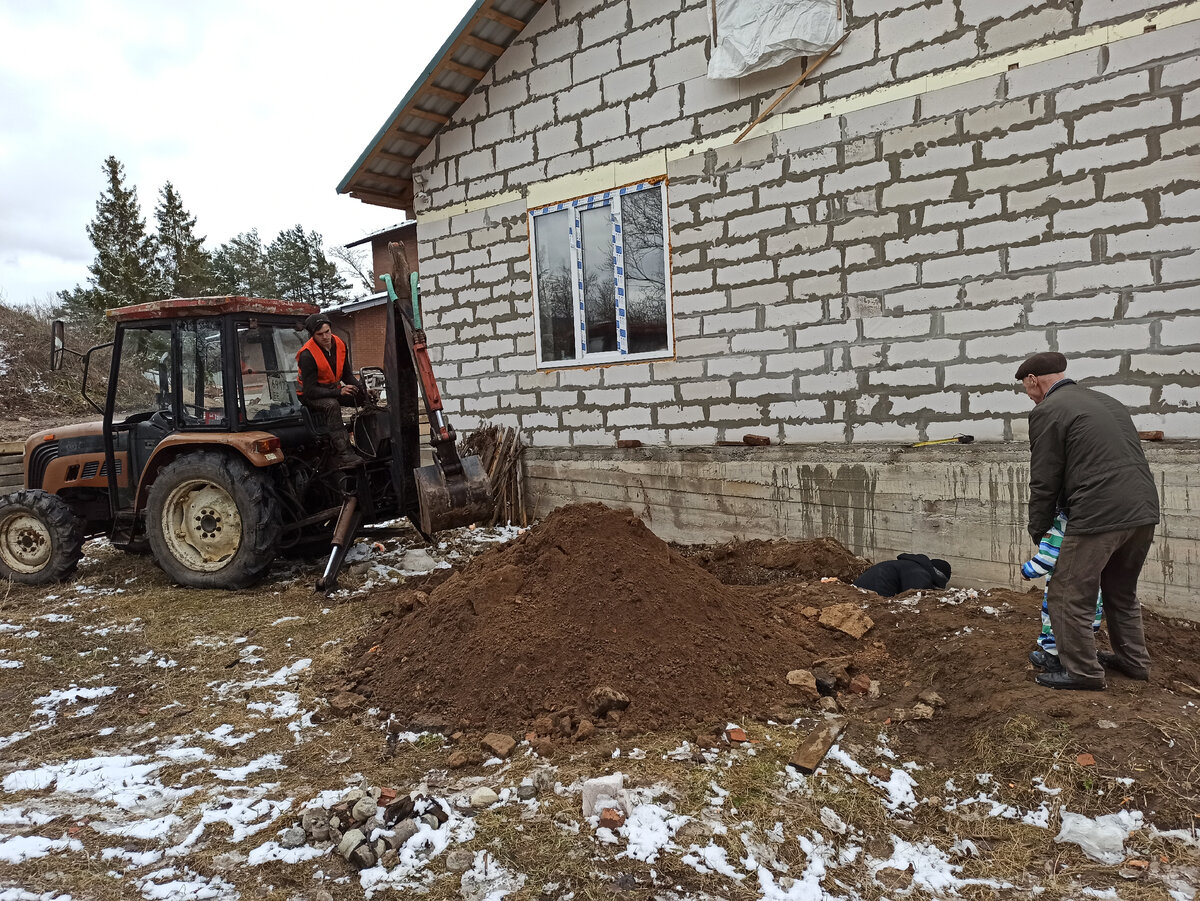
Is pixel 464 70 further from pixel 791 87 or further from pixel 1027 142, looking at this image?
pixel 1027 142

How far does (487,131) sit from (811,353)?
4750mm

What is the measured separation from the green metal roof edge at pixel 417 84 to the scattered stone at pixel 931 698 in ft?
24.0

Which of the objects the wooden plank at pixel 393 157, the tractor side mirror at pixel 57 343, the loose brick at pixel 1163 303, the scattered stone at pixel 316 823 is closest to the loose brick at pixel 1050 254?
the loose brick at pixel 1163 303

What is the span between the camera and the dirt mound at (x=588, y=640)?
393 centimetres

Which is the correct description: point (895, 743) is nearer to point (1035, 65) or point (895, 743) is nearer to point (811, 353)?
point (811, 353)

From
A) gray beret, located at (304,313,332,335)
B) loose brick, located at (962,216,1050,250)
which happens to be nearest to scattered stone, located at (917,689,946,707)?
loose brick, located at (962,216,1050,250)

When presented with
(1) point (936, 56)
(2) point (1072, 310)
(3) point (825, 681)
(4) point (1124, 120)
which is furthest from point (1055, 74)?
(3) point (825, 681)

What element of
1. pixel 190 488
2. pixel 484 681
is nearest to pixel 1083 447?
pixel 484 681

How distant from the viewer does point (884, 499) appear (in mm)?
5949

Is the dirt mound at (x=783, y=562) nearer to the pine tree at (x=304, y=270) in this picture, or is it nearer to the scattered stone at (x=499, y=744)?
the scattered stone at (x=499, y=744)

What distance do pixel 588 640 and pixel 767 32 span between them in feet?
17.4

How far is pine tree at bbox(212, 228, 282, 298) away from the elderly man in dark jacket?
38.6 m

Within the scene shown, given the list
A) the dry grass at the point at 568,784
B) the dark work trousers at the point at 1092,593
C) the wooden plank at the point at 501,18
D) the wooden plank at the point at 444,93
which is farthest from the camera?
the wooden plank at the point at 444,93

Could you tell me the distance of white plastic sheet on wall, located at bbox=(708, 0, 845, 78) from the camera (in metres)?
6.02
